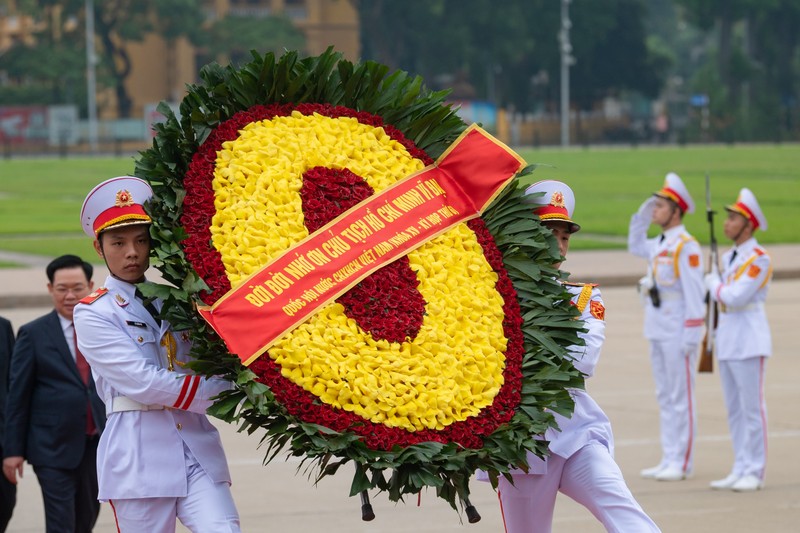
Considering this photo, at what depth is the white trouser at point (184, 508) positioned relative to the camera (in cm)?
498

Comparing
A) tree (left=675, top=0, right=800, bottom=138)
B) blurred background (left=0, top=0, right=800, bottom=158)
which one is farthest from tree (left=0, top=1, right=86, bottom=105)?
tree (left=675, top=0, right=800, bottom=138)

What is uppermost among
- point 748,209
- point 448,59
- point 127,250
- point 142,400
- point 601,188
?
point 448,59

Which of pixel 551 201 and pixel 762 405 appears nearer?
pixel 551 201

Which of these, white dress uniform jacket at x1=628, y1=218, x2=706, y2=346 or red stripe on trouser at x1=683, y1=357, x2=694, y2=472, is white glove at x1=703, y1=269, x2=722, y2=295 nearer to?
white dress uniform jacket at x1=628, y1=218, x2=706, y2=346

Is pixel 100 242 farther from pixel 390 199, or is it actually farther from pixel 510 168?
pixel 510 168

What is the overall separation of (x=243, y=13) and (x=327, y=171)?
7856cm

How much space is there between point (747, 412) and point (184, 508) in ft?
16.7

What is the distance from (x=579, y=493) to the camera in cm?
549

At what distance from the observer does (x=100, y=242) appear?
201 inches

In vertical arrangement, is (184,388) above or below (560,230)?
below

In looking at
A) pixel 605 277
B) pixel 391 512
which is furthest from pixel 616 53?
pixel 391 512

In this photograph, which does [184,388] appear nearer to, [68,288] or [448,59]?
[68,288]

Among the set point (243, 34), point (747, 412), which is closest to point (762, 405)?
point (747, 412)

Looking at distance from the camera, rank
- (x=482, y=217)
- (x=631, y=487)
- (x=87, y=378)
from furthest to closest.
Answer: (x=631, y=487) → (x=87, y=378) → (x=482, y=217)
